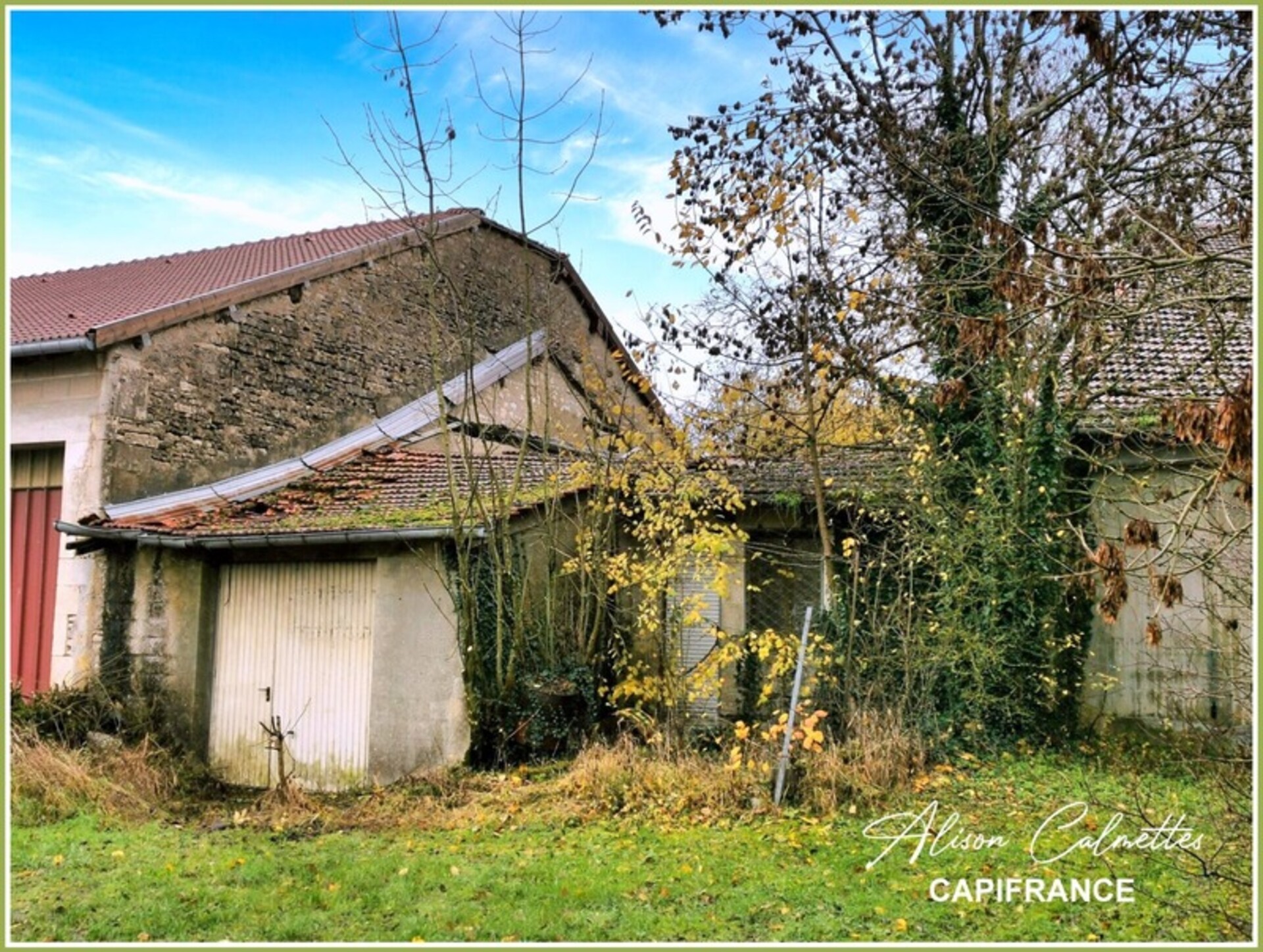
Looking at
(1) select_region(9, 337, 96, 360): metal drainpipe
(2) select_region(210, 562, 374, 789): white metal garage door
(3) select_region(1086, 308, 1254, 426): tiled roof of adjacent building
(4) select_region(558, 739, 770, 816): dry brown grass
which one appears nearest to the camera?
(4) select_region(558, 739, 770, 816): dry brown grass

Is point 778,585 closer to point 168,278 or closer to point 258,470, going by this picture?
point 258,470

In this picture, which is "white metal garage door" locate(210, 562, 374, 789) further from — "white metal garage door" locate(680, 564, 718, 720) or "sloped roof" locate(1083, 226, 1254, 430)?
"sloped roof" locate(1083, 226, 1254, 430)

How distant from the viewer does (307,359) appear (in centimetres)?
1363

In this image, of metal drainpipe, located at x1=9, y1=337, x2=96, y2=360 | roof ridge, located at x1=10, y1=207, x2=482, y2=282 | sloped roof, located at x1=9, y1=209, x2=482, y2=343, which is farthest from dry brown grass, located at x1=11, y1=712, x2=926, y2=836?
roof ridge, located at x1=10, y1=207, x2=482, y2=282

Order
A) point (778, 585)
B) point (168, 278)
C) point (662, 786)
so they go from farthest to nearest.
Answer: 1. point (168, 278)
2. point (778, 585)
3. point (662, 786)

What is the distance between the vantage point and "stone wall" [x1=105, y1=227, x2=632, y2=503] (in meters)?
11.4

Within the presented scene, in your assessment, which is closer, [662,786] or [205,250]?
[662,786]

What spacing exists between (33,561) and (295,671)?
3.89 meters

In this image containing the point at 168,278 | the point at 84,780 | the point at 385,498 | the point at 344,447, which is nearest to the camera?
the point at 84,780

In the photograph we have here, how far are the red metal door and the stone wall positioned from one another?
1188 millimetres

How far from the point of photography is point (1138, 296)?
800 centimetres

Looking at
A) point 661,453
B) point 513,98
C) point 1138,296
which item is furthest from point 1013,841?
point 513,98

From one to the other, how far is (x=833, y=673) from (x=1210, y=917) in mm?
4685

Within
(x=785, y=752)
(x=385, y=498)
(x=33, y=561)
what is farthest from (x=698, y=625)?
(x=33, y=561)
